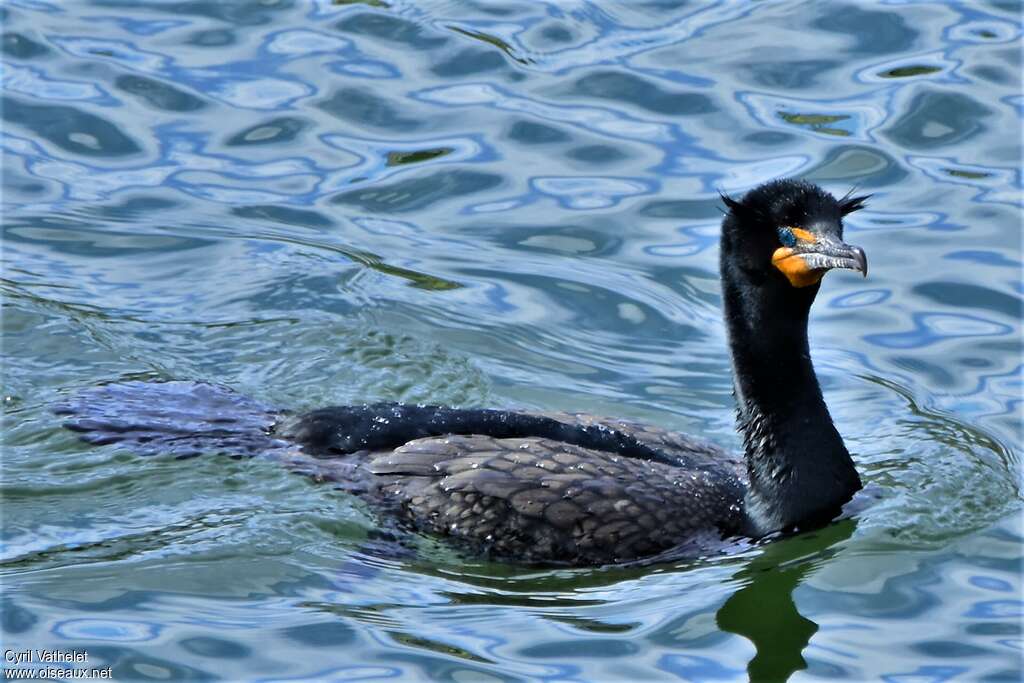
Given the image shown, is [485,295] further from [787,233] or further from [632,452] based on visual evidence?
[787,233]

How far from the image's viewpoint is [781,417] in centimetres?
758

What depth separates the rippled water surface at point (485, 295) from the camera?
6.83 meters

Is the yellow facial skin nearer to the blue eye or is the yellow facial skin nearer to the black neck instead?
the blue eye

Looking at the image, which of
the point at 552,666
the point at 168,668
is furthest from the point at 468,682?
the point at 168,668

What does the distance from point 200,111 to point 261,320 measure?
3040 mm

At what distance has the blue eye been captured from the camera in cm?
721

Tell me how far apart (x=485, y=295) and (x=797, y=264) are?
3083 mm

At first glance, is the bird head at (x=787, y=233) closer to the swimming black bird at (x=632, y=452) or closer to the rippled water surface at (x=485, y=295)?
the swimming black bird at (x=632, y=452)

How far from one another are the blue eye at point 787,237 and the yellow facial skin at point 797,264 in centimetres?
1

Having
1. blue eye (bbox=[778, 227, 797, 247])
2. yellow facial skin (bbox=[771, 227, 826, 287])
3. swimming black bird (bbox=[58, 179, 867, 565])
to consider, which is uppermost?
blue eye (bbox=[778, 227, 797, 247])

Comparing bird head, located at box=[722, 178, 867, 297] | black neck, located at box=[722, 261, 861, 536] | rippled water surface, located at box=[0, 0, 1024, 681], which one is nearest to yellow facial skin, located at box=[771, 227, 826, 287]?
bird head, located at box=[722, 178, 867, 297]

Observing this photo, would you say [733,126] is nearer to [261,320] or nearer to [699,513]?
[261,320]

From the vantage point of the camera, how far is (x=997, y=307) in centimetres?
997

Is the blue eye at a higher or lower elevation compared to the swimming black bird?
higher
